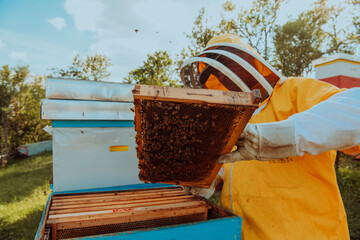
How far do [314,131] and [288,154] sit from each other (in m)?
0.18

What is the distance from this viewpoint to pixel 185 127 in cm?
129

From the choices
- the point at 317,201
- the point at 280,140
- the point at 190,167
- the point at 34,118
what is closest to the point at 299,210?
the point at 317,201

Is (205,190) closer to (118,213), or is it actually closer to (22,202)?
(118,213)

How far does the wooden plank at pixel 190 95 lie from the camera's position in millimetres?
1021

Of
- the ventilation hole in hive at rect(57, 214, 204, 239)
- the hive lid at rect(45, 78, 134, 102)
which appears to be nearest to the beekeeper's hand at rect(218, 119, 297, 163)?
the ventilation hole in hive at rect(57, 214, 204, 239)

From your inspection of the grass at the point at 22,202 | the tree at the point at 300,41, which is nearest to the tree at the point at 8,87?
the grass at the point at 22,202

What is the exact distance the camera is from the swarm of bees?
1.20m

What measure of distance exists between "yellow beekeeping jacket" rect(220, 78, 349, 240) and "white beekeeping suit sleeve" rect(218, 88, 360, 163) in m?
0.19

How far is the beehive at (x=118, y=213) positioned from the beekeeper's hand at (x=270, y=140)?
575 millimetres

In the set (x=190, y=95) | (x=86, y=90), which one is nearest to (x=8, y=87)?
(x=86, y=90)

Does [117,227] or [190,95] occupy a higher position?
[190,95]

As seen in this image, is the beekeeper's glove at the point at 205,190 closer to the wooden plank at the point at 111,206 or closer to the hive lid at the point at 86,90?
the wooden plank at the point at 111,206

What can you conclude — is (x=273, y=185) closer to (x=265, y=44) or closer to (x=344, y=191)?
(x=344, y=191)

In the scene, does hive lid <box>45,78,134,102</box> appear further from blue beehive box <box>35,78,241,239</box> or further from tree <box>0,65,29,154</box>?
tree <box>0,65,29,154</box>
